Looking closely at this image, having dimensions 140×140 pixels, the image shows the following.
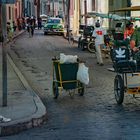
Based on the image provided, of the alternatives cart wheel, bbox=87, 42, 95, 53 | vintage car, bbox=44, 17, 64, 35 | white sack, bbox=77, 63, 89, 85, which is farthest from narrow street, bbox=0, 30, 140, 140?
vintage car, bbox=44, 17, 64, 35

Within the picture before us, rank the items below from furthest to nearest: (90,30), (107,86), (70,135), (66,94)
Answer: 1. (90,30)
2. (107,86)
3. (66,94)
4. (70,135)

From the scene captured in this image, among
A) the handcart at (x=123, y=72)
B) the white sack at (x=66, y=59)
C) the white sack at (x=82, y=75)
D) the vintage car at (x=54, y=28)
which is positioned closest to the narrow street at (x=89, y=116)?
the handcart at (x=123, y=72)

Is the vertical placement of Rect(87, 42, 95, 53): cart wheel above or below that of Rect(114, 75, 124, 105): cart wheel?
above

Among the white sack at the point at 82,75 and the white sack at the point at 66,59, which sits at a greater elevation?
the white sack at the point at 66,59

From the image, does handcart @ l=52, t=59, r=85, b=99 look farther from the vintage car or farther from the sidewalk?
the vintage car

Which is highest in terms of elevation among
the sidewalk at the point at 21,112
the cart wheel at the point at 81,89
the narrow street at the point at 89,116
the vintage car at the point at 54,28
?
the vintage car at the point at 54,28

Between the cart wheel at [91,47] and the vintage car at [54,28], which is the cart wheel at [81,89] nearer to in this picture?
the cart wheel at [91,47]

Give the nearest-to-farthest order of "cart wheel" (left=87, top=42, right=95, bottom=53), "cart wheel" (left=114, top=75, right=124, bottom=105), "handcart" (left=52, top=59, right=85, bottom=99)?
1. "cart wheel" (left=114, top=75, right=124, bottom=105)
2. "handcart" (left=52, top=59, right=85, bottom=99)
3. "cart wheel" (left=87, top=42, right=95, bottom=53)

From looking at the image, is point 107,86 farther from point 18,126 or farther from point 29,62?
point 29,62

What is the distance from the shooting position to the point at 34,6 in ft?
369

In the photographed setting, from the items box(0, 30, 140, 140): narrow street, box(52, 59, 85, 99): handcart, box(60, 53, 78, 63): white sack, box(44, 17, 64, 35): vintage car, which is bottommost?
box(0, 30, 140, 140): narrow street

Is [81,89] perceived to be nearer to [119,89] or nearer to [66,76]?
[66,76]

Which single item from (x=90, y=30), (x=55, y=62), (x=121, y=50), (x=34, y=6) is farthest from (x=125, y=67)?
(x=34, y=6)

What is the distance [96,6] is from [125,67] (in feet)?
115
